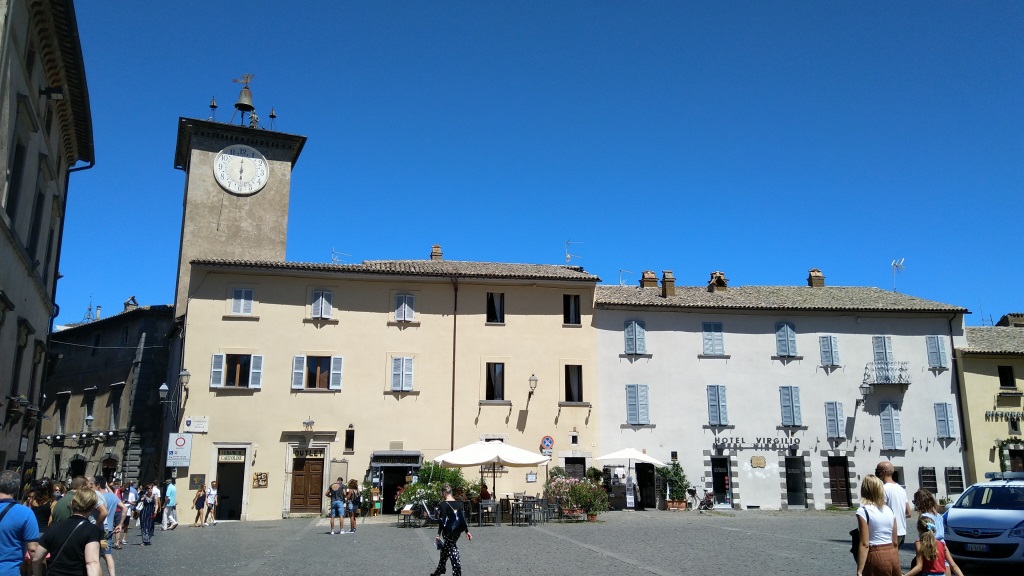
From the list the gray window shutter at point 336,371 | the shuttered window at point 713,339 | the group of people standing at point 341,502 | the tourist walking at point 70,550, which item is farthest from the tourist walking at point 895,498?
the shuttered window at point 713,339

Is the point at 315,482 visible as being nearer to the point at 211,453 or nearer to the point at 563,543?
the point at 211,453

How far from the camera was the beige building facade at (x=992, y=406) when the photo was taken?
107ft

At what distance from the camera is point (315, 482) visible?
92.7ft

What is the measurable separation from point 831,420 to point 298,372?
846 inches

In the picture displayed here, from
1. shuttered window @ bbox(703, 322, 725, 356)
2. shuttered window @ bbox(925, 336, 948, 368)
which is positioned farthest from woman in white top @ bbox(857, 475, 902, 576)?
shuttered window @ bbox(925, 336, 948, 368)

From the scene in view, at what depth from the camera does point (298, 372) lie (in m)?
28.9

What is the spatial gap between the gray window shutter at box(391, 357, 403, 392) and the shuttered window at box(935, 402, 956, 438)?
2230 centimetres

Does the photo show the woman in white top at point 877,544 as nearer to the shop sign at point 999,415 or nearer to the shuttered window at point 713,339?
the shuttered window at point 713,339

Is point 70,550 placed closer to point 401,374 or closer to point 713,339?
point 401,374

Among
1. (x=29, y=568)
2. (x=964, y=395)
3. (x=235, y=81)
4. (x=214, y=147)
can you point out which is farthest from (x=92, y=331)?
(x=964, y=395)

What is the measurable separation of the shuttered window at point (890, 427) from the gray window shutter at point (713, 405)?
700 cm

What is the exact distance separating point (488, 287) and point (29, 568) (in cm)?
2518

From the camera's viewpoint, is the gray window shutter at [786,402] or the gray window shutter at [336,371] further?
the gray window shutter at [786,402]

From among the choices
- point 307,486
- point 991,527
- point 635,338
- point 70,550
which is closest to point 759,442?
point 635,338
